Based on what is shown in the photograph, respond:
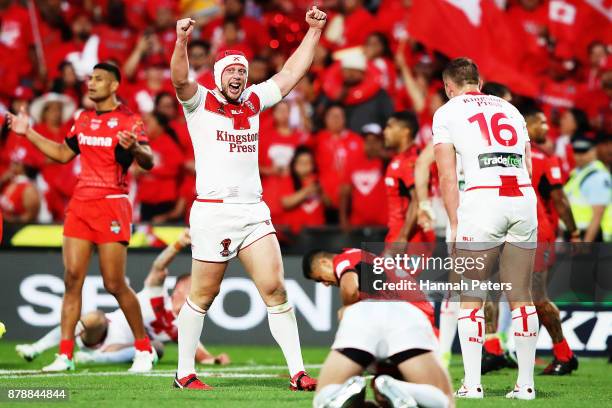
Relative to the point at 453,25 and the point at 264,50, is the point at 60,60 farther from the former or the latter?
the point at 453,25

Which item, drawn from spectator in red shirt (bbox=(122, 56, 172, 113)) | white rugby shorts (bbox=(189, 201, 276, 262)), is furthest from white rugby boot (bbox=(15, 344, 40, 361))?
spectator in red shirt (bbox=(122, 56, 172, 113))

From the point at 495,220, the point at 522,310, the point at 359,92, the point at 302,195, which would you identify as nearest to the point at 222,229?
the point at 495,220

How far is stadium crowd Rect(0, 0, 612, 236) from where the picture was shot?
16391mm

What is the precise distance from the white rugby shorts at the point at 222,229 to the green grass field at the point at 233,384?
114 centimetres

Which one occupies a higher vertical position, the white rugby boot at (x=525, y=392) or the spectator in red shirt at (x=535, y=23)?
the spectator in red shirt at (x=535, y=23)

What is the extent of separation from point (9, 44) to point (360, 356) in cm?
1364

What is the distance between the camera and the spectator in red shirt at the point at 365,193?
16.3 meters

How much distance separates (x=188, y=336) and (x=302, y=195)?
6.78 m

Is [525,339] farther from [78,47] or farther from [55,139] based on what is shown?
[78,47]

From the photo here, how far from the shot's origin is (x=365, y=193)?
1638 centimetres

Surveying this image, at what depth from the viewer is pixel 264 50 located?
19.3 meters

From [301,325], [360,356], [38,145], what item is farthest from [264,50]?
[360,356]

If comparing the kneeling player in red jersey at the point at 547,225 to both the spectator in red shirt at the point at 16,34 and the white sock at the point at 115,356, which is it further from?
the spectator in red shirt at the point at 16,34

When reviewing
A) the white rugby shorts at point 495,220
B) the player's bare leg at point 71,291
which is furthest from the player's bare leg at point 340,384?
the player's bare leg at point 71,291
